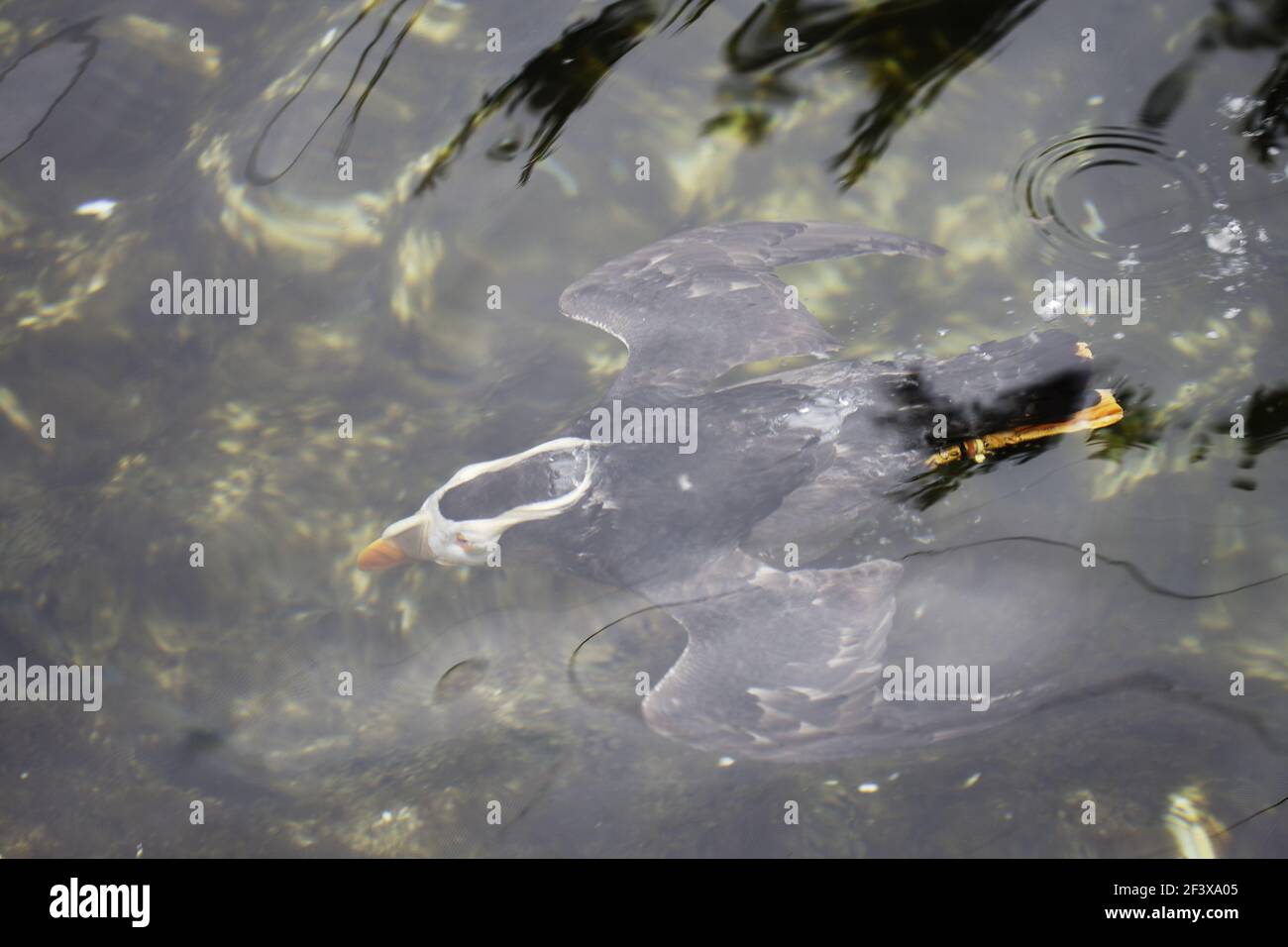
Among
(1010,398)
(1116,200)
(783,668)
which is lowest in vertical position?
(783,668)

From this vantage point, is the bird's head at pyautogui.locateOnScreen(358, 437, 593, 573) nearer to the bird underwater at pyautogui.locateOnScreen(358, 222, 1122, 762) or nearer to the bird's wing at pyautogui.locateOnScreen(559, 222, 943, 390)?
the bird underwater at pyautogui.locateOnScreen(358, 222, 1122, 762)

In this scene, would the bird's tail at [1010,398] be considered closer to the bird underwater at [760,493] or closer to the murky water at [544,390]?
the bird underwater at [760,493]

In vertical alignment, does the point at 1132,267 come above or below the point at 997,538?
above

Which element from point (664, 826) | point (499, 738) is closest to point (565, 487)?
point (499, 738)

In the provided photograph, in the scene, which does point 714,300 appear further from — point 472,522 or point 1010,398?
point 472,522

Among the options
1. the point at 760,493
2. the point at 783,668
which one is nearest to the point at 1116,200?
the point at 760,493

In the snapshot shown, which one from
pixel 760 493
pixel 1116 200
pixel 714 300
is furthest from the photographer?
pixel 714 300

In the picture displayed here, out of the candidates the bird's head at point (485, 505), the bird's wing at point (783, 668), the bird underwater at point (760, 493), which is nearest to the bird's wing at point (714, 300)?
the bird underwater at point (760, 493)
